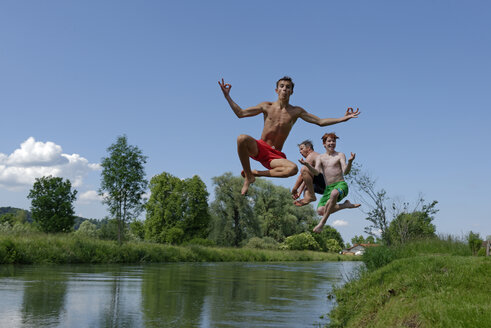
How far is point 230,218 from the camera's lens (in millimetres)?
65312

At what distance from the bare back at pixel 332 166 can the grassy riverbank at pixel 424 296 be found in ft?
16.8

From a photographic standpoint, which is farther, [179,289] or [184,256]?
[184,256]

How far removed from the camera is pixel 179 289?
27938 millimetres

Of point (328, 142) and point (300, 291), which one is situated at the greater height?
point (328, 142)

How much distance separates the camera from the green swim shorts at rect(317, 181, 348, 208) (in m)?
6.13

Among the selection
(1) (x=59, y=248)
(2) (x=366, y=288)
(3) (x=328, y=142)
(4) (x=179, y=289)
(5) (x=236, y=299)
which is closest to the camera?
(3) (x=328, y=142)

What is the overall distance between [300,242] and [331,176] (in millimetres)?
69364

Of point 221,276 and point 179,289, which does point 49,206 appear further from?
point 179,289

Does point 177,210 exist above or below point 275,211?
below

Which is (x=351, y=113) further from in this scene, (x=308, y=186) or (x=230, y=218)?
(x=230, y=218)

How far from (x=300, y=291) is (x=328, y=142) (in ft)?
81.3

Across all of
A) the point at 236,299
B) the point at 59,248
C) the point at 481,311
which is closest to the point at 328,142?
the point at 481,311

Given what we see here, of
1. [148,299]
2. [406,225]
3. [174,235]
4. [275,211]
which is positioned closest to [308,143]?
[148,299]

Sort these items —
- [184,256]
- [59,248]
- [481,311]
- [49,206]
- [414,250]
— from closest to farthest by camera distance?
[481,311], [414,250], [59,248], [184,256], [49,206]
